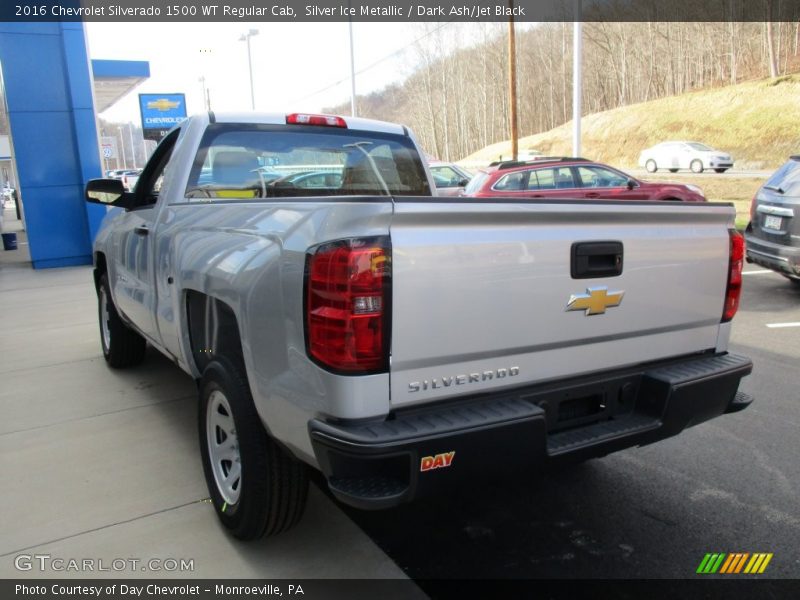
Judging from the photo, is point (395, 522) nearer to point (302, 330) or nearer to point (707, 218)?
point (302, 330)

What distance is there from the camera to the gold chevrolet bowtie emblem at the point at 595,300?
250 centimetres

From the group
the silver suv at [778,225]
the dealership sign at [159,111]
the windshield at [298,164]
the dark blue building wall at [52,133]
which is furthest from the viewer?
the dealership sign at [159,111]

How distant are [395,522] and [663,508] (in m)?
1.35

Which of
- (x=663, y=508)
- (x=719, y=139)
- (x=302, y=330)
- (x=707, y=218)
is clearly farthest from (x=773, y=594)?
(x=719, y=139)

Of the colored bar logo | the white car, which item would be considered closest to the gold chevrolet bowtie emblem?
the colored bar logo

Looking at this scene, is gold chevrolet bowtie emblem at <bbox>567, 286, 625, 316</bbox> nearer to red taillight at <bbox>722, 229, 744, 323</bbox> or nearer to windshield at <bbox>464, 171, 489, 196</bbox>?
red taillight at <bbox>722, 229, 744, 323</bbox>

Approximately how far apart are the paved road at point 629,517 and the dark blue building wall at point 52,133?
1179 centimetres

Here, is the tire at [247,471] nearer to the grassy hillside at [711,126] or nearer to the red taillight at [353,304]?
the red taillight at [353,304]

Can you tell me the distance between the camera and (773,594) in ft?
8.30

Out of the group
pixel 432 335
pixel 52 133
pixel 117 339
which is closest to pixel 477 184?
pixel 52 133

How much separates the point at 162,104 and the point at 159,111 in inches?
15.5

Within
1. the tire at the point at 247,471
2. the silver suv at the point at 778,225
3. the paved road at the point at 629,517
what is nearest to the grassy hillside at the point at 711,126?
the silver suv at the point at 778,225

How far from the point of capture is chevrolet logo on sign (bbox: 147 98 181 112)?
33125 millimetres

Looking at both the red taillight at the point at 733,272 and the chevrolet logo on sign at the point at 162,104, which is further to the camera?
Answer: the chevrolet logo on sign at the point at 162,104
